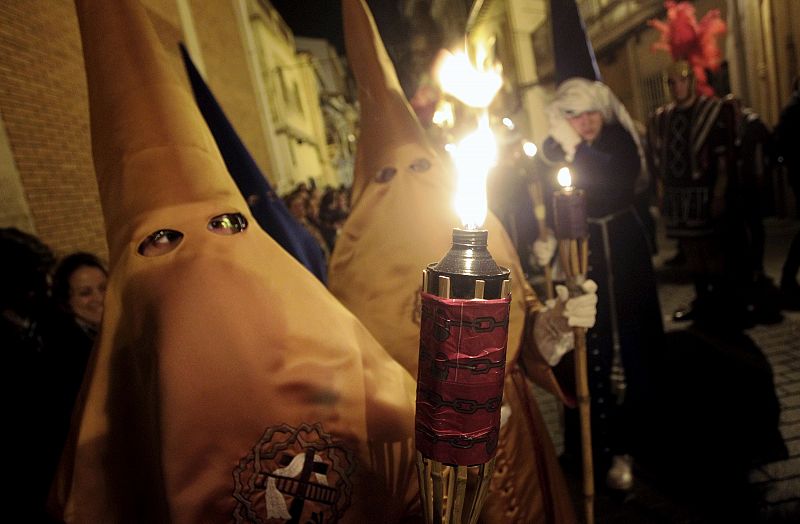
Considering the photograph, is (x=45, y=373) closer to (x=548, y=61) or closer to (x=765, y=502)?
(x=765, y=502)

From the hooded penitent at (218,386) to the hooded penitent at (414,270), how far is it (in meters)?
0.47

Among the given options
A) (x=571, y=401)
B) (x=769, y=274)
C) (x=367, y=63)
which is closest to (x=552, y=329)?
(x=571, y=401)

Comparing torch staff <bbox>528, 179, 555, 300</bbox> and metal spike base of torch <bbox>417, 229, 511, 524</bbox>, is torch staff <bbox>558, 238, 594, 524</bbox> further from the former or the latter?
metal spike base of torch <bbox>417, 229, 511, 524</bbox>

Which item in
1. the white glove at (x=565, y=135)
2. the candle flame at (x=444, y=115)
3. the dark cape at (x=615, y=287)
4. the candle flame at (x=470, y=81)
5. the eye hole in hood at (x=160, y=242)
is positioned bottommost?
the dark cape at (x=615, y=287)

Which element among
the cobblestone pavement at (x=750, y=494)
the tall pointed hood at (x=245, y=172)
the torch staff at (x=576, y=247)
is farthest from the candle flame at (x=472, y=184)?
the cobblestone pavement at (x=750, y=494)

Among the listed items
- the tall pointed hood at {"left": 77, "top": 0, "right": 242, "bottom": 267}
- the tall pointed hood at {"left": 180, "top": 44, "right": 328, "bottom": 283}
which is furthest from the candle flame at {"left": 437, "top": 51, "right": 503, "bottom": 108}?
the tall pointed hood at {"left": 77, "top": 0, "right": 242, "bottom": 267}

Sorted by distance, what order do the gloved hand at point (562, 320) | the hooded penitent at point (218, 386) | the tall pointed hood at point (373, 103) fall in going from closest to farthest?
the hooded penitent at point (218, 386) → the gloved hand at point (562, 320) → the tall pointed hood at point (373, 103)

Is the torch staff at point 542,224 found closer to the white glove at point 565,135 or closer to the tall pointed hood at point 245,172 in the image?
the white glove at point 565,135

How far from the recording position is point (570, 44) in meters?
3.18

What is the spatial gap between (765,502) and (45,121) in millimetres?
7698

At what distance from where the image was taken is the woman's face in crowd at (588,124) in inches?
115

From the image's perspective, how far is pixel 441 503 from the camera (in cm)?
85

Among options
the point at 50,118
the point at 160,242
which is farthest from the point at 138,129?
the point at 50,118

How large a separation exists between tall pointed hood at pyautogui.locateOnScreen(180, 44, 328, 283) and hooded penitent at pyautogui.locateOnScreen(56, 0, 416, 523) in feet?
2.94
